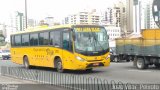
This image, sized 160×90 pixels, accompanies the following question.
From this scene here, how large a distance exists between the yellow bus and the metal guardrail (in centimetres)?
323

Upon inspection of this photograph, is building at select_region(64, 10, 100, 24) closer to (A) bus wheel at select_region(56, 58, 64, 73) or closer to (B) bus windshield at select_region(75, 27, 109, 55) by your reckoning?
(A) bus wheel at select_region(56, 58, 64, 73)

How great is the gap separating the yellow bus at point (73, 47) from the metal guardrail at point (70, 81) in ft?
10.6

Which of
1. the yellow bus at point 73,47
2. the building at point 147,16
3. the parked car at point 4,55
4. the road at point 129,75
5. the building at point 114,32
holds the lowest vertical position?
the parked car at point 4,55

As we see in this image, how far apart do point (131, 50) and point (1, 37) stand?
179ft

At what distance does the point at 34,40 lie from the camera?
21312 mm

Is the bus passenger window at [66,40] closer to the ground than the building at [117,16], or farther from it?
closer to the ground

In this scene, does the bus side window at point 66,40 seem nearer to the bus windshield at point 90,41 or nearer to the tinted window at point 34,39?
the bus windshield at point 90,41

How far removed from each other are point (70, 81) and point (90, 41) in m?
5.88

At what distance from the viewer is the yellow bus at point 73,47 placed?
56.1ft

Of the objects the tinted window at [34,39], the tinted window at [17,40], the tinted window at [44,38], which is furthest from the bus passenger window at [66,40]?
the tinted window at [17,40]

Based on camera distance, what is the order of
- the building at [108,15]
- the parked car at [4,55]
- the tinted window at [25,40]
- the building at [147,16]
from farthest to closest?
the building at [108,15]
the building at [147,16]
the parked car at [4,55]
the tinted window at [25,40]

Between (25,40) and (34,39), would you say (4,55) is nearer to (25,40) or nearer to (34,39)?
(25,40)

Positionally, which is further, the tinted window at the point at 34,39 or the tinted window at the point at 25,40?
the tinted window at the point at 25,40

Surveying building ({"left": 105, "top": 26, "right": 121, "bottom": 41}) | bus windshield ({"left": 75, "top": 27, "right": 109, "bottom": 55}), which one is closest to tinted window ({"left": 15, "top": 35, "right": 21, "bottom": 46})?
bus windshield ({"left": 75, "top": 27, "right": 109, "bottom": 55})
